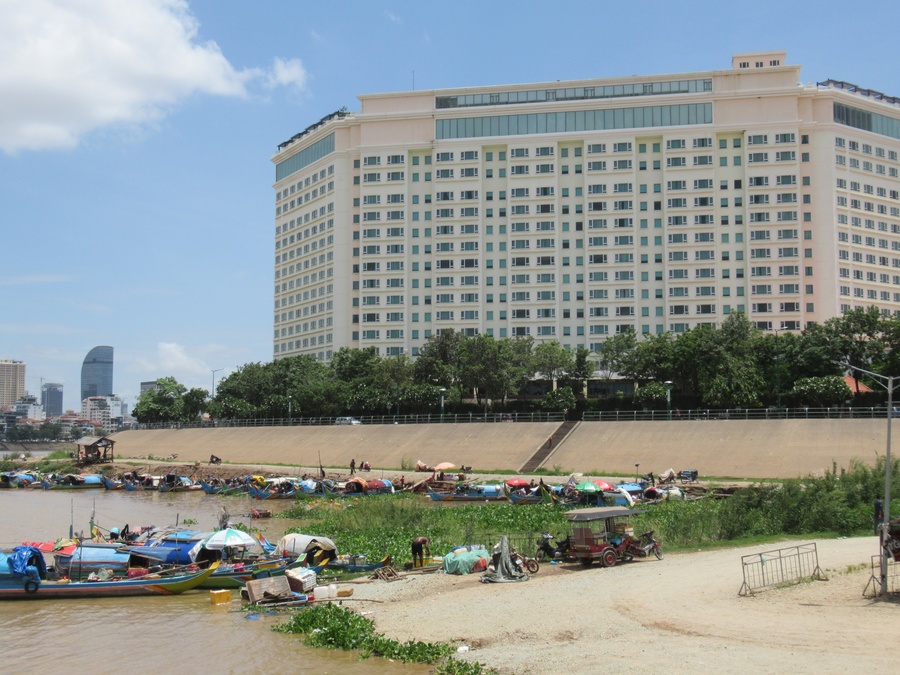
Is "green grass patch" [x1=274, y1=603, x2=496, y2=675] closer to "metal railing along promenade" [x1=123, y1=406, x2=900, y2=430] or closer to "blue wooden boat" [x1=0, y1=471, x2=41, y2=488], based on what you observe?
"metal railing along promenade" [x1=123, y1=406, x2=900, y2=430]

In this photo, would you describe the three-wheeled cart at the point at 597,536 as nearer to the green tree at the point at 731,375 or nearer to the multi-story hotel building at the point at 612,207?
the green tree at the point at 731,375

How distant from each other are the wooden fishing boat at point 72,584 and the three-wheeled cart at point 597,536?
11512mm

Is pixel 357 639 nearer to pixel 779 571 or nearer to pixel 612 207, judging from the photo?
pixel 779 571

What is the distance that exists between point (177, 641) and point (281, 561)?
690cm

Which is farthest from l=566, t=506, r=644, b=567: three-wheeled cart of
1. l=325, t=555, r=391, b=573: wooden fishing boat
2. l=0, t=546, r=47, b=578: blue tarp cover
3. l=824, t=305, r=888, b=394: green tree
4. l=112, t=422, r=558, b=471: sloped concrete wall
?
l=824, t=305, r=888, b=394: green tree

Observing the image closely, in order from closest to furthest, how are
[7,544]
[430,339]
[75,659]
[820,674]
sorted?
[820,674], [75,659], [7,544], [430,339]

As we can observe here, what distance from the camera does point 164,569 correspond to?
89.8ft

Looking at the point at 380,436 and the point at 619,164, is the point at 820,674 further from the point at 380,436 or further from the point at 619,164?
the point at 619,164

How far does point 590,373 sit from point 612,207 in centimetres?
2568

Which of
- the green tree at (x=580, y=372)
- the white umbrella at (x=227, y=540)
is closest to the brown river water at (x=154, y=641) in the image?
the white umbrella at (x=227, y=540)

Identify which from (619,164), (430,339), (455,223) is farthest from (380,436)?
(619,164)

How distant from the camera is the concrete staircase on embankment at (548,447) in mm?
67625

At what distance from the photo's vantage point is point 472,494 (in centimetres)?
5422

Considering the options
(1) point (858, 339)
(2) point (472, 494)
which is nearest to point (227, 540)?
(2) point (472, 494)
